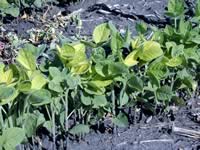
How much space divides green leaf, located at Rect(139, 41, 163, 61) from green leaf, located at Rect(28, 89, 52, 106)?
437 mm

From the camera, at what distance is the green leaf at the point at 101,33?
2.53 metres

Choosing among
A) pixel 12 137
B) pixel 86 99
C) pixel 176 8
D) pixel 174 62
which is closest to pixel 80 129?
pixel 86 99

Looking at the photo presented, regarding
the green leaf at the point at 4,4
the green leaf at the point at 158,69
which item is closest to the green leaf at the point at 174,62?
the green leaf at the point at 158,69

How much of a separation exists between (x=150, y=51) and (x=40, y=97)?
19.9 inches

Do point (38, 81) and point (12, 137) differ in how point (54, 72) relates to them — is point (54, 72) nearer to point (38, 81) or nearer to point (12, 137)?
point (38, 81)

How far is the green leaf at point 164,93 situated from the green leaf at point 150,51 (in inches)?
5.6

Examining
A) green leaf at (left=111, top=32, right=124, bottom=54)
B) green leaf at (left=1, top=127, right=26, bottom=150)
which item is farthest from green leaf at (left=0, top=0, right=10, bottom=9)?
green leaf at (left=1, top=127, right=26, bottom=150)

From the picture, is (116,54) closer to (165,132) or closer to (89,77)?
(89,77)

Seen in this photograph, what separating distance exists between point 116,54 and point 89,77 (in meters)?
0.15

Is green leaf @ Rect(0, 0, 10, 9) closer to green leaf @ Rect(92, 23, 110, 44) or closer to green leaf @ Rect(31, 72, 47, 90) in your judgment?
green leaf @ Rect(92, 23, 110, 44)

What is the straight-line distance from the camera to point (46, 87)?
93.7 inches

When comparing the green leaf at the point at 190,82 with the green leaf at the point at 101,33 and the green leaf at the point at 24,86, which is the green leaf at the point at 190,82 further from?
the green leaf at the point at 24,86

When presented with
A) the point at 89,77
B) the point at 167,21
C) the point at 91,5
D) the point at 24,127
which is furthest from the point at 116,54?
the point at 91,5

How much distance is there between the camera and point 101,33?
2539 millimetres
